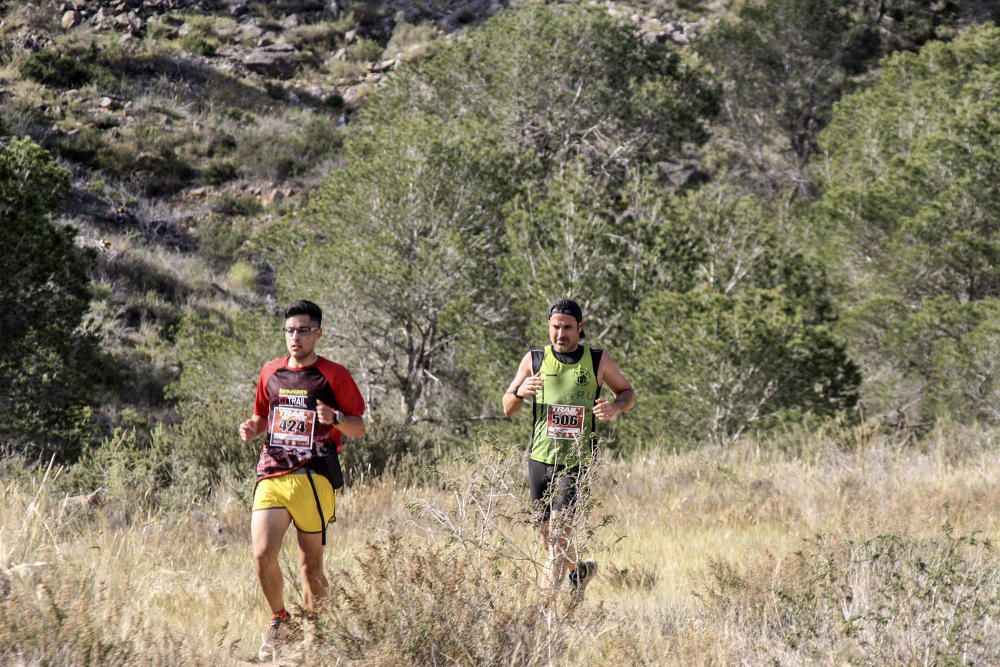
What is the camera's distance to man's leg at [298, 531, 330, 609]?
153 inches

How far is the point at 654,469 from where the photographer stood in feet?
26.3

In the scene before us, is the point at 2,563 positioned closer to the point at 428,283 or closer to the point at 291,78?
the point at 428,283

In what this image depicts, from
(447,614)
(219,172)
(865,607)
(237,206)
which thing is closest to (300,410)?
(447,614)

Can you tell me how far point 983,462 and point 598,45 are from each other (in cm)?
1606

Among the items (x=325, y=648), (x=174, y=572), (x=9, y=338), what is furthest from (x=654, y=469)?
(x=9, y=338)

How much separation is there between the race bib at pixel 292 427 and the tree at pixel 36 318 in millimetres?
8147

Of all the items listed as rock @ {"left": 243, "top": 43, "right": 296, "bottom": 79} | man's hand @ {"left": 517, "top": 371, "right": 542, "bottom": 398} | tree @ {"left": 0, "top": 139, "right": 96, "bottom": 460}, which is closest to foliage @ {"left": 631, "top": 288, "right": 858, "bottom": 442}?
tree @ {"left": 0, "top": 139, "right": 96, "bottom": 460}

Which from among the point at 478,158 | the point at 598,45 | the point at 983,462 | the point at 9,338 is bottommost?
the point at 9,338

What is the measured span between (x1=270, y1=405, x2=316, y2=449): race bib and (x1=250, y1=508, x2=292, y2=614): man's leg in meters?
0.27

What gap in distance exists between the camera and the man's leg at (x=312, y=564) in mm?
3887

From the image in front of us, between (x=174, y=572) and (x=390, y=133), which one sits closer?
(x=174, y=572)

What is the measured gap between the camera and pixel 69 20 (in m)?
34.8

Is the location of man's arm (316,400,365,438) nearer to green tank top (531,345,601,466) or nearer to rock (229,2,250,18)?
green tank top (531,345,601,466)

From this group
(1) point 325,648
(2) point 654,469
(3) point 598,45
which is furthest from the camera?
(3) point 598,45
